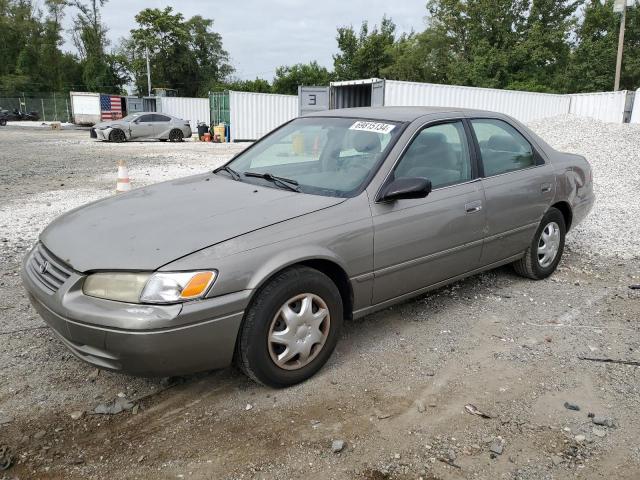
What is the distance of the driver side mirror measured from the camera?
341cm

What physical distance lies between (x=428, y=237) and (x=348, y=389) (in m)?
1.19

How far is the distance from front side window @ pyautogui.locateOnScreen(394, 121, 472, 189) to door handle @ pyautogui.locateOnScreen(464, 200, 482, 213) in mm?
190

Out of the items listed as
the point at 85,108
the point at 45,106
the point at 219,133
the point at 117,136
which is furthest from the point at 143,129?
the point at 45,106

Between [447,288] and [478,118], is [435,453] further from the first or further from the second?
[478,118]

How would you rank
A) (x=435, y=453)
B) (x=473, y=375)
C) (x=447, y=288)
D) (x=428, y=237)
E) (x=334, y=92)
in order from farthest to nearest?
1. (x=334, y=92)
2. (x=447, y=288)
3. (x=428, y=237)
4. (x=473, y=375)
5. (x=435, y=453)

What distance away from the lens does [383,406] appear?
10.1ft

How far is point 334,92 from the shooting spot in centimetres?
2095

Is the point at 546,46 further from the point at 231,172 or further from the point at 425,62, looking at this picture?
the point at 231,172

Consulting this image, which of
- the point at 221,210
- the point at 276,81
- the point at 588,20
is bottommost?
the point at 221,210

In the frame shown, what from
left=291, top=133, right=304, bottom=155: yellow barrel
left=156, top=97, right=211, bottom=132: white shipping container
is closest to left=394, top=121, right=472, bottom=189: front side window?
left=291, top=133, right=304, bottom=155: yellow barrel

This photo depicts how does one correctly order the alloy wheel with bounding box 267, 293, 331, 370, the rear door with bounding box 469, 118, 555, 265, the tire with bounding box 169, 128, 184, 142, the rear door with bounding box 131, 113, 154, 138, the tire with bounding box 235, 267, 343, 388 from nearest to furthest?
the tire with bounding box 235, 267, 343, 388 < the alloy wheel with bounding box 267, 293, 331, 370 < the rear door with bounding box 469, 118, 555, 265 < the rear door with bounding box 131, 113, 154, 138 < the tire with bounding box 169, 128, 184, 142

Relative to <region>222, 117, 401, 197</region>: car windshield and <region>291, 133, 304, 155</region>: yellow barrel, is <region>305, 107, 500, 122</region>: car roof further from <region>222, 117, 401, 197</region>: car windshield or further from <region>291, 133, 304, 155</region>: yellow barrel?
<region>291, 133, 304, 155</region>: yellow barrel

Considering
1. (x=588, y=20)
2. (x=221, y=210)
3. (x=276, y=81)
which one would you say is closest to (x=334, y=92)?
(x=221, y=210)

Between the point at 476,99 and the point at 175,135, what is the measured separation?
46.4ft
